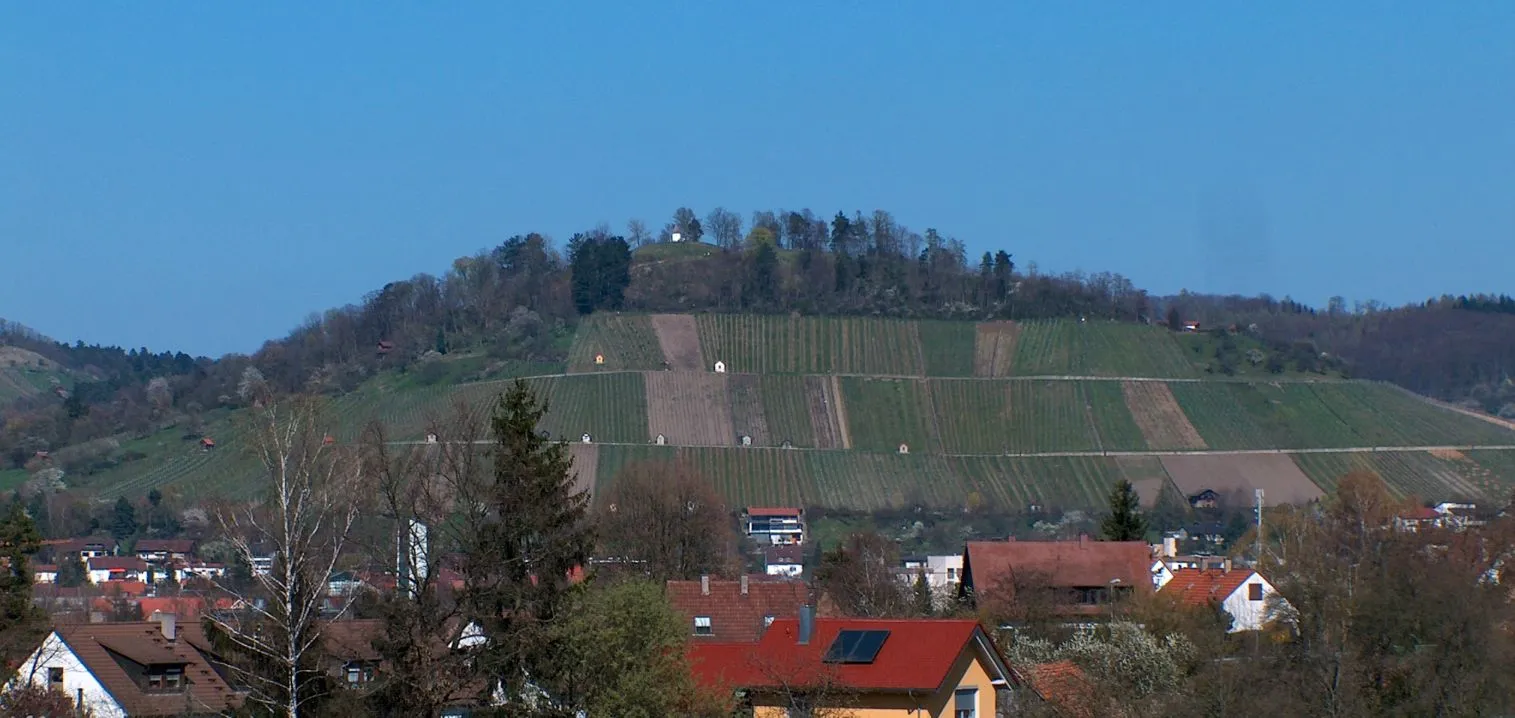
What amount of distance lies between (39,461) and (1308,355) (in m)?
119

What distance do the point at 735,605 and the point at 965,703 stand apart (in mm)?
13634

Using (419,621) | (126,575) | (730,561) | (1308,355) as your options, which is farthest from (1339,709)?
(1308,355)

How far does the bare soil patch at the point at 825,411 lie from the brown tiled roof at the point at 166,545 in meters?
51.4

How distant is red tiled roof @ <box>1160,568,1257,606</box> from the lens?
55303 millimetres

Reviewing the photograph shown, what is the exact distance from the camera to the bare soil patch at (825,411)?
15412cm

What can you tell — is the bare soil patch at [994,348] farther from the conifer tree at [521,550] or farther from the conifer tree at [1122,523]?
the conifer tree at [521,550]

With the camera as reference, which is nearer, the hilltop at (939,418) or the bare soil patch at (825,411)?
the hilltop at (939,418)

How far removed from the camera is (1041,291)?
189 m

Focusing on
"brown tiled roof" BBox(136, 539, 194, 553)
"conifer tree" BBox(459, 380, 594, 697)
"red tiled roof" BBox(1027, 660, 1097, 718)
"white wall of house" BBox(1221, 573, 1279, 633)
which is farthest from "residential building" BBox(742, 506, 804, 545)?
"conifer tree" BBox(459, 380, 594, 697)

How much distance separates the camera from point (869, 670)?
35469 mm

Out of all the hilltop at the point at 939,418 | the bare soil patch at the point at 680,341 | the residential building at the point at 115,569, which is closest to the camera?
the residential building at the point at 115,569

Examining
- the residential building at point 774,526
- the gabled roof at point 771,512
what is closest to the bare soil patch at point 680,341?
the gabled roof at point 771,512

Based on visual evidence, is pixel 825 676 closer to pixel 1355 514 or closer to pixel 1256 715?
pixel 1256 715

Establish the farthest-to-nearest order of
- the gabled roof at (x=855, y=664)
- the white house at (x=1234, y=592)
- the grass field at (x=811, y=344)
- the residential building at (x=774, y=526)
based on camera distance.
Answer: the grass field at (x=811, y=344) < the residential building at (x=774, y=526) < the white house at (x=1234, y=592) < the gabled roof at (x=855, y=664)
